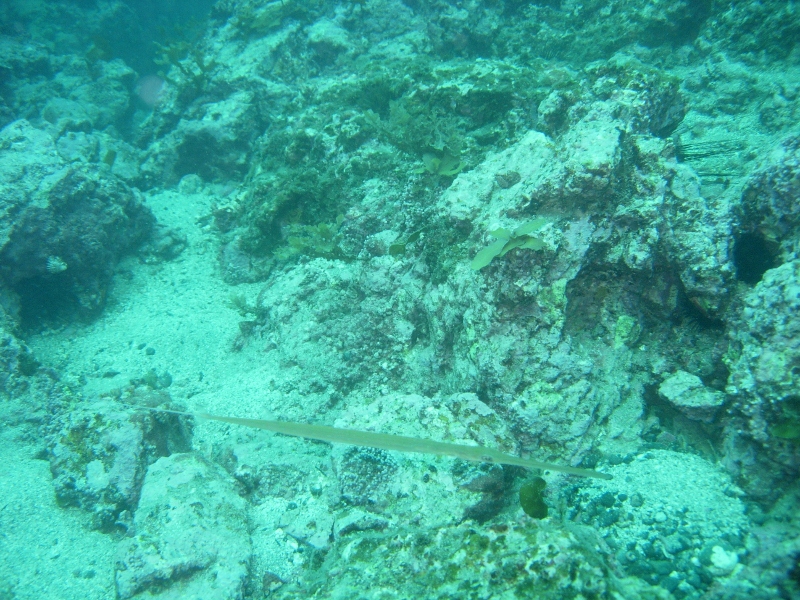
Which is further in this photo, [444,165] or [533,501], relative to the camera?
[444,165]

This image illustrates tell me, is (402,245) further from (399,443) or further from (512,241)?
(399,443)

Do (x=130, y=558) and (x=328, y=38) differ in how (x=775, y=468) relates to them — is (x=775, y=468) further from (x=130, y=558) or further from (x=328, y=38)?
(x=328, y=38)

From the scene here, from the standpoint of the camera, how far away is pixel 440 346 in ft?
14.7

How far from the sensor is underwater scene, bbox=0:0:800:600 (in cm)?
271

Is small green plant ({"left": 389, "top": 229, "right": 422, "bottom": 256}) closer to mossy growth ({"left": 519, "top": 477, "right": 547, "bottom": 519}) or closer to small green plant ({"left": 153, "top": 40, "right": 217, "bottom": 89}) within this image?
mossy growth ({"left": 519, "top": 477, "right": 547, "bottom": 519})

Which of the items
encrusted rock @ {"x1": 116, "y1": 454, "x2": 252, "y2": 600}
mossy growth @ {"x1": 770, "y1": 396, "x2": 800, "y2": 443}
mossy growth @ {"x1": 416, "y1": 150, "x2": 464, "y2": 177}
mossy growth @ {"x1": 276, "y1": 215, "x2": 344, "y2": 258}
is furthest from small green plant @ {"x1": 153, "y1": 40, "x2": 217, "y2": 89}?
mossy growth @ {"x1": 770, "y1": 396, "x2": 800, "y2": 443}

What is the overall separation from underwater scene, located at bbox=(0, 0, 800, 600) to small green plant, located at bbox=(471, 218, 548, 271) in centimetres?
2

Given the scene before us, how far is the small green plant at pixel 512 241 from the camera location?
3.33 meters

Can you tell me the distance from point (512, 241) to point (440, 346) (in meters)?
1.60

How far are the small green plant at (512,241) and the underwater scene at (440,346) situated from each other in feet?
0.06

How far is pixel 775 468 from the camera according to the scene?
2701 millimetres

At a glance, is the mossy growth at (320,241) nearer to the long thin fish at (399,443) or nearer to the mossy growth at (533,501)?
the long thin fish at (399,443)

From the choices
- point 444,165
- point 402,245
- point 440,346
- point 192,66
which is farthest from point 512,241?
point 192,66

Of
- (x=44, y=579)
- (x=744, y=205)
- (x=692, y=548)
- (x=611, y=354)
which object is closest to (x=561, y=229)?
(x=611, y=354)
